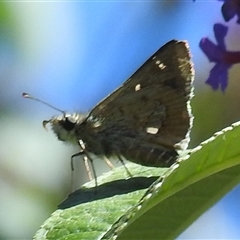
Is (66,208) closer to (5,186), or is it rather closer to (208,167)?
(208,167)

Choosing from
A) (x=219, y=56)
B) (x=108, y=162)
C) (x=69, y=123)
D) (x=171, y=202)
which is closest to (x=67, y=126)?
(x=69, y=123)

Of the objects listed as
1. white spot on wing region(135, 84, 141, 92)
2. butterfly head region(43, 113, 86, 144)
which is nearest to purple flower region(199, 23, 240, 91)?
white spot on wing region(135, 84, 141, 92)

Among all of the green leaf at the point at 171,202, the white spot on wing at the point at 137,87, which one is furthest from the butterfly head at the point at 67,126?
the green leaf at the point at 171,202

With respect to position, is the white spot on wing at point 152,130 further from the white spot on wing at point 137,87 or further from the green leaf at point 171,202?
the green leaf at point 171,202

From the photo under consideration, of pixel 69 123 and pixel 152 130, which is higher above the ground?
pixel 69 123

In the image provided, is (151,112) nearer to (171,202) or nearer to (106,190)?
(106,190)

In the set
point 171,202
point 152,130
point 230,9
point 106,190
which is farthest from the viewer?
point 152,130

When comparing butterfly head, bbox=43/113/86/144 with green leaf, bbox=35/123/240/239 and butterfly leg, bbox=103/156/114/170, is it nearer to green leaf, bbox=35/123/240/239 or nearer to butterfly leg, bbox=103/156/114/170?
butterfly leg, bbox=103/156/114/170
